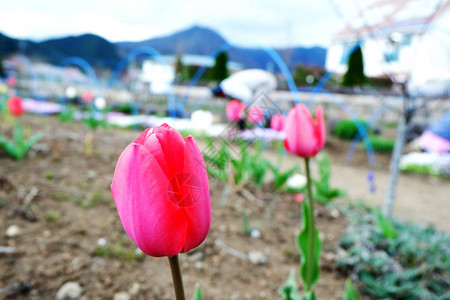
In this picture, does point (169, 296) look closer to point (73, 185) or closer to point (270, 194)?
point (73, 185)

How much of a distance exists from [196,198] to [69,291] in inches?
36.4

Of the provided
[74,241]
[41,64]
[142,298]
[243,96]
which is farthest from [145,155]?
[41,64]

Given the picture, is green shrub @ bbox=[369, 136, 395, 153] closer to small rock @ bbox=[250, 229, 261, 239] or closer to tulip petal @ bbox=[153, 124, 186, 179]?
small rock @ bbox=[250, 229, 261, 239]

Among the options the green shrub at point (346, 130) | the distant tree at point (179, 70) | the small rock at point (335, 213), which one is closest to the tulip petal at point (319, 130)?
the small rock at point (335, 213)

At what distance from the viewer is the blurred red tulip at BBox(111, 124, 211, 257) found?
367 millimetres

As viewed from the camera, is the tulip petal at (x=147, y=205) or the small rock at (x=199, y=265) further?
the small rock at (x=199, y=265)

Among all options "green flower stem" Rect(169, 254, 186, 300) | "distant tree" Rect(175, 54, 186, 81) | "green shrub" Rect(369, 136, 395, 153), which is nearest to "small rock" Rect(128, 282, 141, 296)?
"green flower stem" Rect(169, 254, 186, 300)

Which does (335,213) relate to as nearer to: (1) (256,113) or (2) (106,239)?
(2) (106,239)

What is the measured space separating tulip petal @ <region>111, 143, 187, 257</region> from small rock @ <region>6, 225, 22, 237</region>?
1.22 meters

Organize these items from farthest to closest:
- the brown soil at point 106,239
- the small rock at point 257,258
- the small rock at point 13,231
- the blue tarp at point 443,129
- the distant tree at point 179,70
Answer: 1. the distant tree at point 179,70
2. the small rock at point 257,258
3. the small rock at point 13,231
4. the brown soil at point 106,239
5. the blue tarp at point 443,129

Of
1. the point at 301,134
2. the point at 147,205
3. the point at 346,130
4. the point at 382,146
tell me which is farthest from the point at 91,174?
the point at 346,130

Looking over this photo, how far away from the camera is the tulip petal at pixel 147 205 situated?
1.21 ft

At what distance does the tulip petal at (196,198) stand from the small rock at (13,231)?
1257 millimetres

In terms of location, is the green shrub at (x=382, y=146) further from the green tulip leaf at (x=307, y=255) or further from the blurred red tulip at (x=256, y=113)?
the blurred red tulip at (x=256, y=113)
